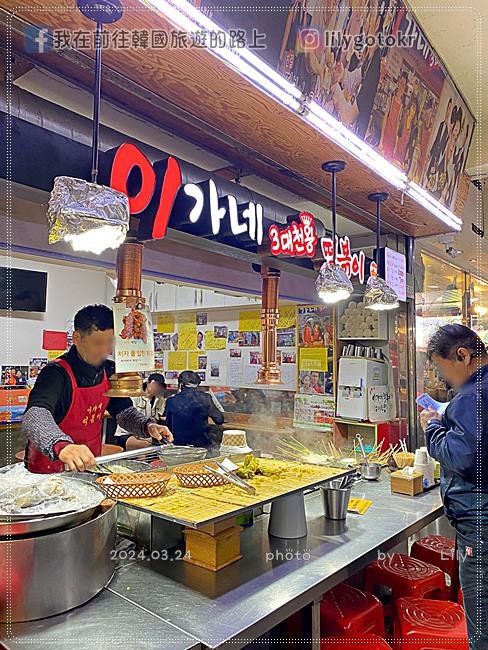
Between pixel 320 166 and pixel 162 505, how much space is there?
183cm

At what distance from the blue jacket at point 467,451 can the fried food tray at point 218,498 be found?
0.46 meters

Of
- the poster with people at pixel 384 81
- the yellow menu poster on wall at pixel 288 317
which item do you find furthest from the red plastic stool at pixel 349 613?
the yellow menu poster on wall at pixel 288 317

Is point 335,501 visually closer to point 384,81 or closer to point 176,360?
point 384,81

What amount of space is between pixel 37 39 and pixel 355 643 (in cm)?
238

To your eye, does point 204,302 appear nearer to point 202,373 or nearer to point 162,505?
point 202,373

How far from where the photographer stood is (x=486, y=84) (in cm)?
323

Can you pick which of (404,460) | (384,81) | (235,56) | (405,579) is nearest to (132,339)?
(235,56)

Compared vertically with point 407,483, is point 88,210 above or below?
above

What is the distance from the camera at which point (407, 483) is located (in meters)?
2.74

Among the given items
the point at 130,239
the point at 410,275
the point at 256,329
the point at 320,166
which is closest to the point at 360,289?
the point at 410,275

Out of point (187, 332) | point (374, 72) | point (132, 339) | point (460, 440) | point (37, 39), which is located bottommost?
point (460, 440)

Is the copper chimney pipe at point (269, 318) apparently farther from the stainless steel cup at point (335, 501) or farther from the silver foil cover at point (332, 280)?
the stainless steel cup at point (335, 501)

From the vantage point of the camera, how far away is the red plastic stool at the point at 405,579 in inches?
89.5

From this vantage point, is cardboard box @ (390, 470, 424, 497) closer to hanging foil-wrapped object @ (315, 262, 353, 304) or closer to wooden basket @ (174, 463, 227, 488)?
hanging foil-wrapped object @ (315, 262, 353, 304)
